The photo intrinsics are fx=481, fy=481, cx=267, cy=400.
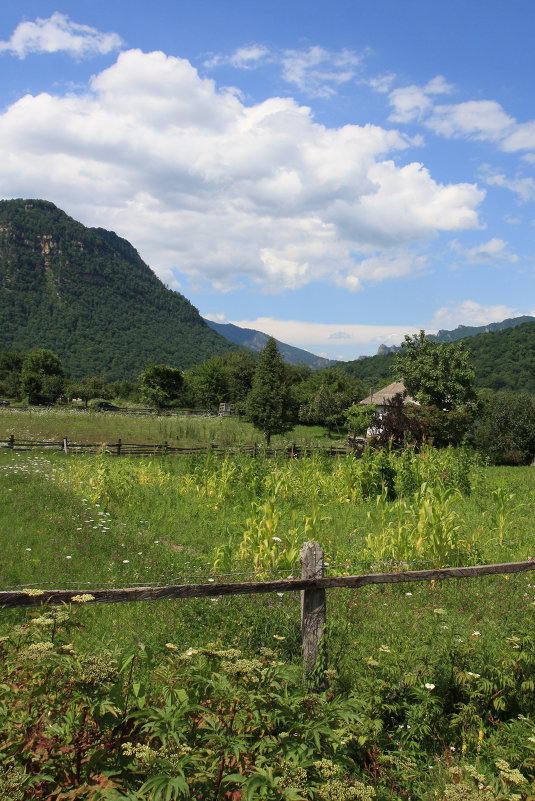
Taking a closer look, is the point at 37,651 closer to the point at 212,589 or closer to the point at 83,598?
the point at 83,598

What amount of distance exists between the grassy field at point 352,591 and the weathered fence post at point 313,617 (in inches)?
7.7

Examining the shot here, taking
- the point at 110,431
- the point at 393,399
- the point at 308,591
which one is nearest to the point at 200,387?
the point at 110,431

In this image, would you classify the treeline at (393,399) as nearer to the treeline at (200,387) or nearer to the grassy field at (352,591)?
the treeline at (200,387)

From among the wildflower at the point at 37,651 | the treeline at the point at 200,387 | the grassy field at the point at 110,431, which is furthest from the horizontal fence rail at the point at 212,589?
the treeline at the point at 200,387

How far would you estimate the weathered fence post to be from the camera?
137 inches

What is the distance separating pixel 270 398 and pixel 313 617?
89.7ft

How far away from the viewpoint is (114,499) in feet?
34.1

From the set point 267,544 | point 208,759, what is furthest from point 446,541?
point 208,759

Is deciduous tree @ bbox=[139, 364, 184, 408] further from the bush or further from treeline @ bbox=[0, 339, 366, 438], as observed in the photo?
the bush

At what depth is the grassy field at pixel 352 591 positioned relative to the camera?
117 inches

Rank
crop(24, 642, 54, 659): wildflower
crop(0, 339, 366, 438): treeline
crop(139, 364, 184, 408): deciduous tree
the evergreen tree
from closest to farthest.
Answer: crop(24, 642, 54, 659): wildflower < the evergreen tree < crop(0, 339, 366, 438): treeline < crop(139, 364, 184, 408): deciduous tree

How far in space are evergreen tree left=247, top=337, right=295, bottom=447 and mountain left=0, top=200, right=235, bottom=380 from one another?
93.0 m

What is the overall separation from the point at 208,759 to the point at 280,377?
101 ft

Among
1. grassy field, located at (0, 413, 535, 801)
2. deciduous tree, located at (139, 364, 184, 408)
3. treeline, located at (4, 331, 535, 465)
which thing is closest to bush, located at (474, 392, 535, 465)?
treeline, located at (4, 331, 535, 465)
